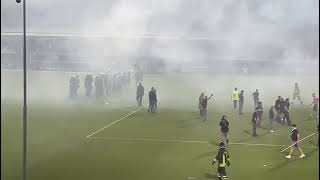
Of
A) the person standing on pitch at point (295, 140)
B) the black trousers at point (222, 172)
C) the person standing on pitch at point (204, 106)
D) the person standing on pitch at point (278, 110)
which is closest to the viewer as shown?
the black trousers at point (222, 172)

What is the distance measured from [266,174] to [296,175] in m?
0.51

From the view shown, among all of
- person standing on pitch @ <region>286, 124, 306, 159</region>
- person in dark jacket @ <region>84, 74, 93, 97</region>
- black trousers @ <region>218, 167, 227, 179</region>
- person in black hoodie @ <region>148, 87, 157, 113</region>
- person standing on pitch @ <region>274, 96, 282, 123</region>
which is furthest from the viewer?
person in dark jacket @ <region>84, 74, 93, 97</region>

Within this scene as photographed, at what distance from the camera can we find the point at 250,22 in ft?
61.0

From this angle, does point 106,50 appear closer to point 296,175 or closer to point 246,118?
point 246,118

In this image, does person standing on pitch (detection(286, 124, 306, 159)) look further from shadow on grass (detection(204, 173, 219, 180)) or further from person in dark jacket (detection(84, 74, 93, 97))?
person in dark jacket (detection(84, 74, 93, 97))

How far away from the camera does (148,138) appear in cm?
1199

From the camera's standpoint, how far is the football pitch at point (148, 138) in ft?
30.5

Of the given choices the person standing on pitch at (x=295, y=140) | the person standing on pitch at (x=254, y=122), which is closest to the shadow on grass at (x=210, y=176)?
the person standing on pitch at (x=295, y=140)

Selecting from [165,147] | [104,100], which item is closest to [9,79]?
[104,100]

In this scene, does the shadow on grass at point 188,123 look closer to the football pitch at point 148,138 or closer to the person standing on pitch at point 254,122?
the football pitch at point 148,138

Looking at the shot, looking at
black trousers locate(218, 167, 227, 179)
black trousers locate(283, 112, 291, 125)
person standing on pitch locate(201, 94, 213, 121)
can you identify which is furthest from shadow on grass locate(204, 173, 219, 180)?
person standing on pitch locate(201, 94, 213, 121)

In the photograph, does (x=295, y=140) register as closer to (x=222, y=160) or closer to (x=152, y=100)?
(x=222, y=160)

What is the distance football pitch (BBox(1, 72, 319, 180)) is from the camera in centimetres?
929

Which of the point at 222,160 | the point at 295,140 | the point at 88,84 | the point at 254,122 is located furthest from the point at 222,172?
the point at 88,84
